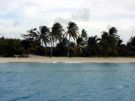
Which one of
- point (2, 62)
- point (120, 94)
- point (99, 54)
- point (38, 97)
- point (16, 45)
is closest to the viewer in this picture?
point (38, 97)

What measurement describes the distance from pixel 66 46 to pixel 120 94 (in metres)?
95.0

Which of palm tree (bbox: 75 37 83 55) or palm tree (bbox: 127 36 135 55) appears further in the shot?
palm tree (bbox: 127 36 135 55)

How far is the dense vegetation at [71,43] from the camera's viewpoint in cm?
12575

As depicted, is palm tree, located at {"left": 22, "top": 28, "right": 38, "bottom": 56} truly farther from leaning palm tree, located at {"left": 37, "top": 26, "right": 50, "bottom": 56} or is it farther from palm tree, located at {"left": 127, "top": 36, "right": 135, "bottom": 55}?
palm tree, located at {"left": 127, "top": 36, "right": 135, "bottom": 55}

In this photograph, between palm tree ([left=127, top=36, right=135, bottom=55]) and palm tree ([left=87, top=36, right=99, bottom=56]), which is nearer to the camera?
palm tree ([left=87, top=36, right=99, bottom=56])

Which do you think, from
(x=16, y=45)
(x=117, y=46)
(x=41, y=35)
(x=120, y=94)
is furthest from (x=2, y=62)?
(x=120, y=94)

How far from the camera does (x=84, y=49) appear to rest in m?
129

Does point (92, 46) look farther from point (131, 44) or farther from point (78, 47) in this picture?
point (131, 44)

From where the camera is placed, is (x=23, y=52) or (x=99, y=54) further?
(x=99, y=54)

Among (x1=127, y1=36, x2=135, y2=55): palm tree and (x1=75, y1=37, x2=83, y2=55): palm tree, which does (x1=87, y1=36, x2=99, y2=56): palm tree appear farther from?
(x1=127, y1=36, x2=135, y2=55): palm tree

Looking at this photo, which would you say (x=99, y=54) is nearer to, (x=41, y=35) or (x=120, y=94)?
(x=41, y=35)

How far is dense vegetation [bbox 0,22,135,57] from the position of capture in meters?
126

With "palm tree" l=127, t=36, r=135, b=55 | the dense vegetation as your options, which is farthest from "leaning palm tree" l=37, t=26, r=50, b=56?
"palm tree" l=127, t=36, r=135, b=55

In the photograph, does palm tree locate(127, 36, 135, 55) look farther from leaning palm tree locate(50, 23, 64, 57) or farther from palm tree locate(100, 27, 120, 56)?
leaning palm tree locate(50, 23, 64, 57)
